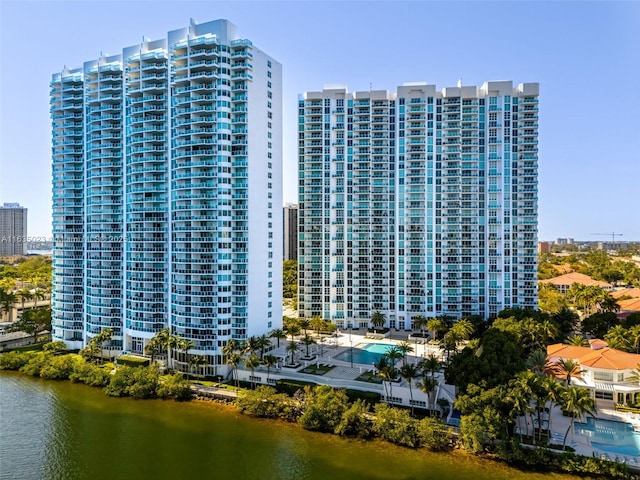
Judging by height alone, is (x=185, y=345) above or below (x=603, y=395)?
above

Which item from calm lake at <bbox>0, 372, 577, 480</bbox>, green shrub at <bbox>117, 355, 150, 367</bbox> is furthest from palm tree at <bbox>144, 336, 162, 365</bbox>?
calm lake at <bbox>0, 372, 577, 480</bbox>

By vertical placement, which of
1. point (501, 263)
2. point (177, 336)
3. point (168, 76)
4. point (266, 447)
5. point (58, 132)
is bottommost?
point (266, 447)

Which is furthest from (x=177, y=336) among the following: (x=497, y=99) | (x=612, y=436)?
(x=497, y=99)

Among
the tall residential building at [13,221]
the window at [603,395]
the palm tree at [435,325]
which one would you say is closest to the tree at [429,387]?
the window at [603,395]

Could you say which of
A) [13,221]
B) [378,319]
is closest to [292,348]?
[378,319]

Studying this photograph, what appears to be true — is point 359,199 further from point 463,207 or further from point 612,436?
point 612,436

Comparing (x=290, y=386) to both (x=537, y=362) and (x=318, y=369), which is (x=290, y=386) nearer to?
(x=318, y=369)

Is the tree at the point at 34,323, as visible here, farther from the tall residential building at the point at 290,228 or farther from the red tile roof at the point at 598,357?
the tall residential building at the point at 290,228
